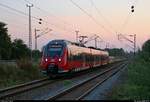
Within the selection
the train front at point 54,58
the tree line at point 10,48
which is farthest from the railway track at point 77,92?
the tree line at point 10,48

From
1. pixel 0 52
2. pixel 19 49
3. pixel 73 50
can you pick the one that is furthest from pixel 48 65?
pixel 19 49

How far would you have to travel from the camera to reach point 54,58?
3856cm

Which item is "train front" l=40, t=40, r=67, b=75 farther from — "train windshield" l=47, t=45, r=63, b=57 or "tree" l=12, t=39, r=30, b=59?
"tree" l=12, t=39, r=30, b=59

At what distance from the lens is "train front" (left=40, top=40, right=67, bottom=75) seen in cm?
3816

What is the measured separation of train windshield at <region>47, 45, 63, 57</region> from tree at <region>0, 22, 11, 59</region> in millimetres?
57337

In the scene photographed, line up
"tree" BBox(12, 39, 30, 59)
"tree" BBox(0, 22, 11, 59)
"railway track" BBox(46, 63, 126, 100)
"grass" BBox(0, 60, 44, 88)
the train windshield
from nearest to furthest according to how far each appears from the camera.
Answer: "railway track" BBox(46, 63, 126, 100)
"grass" BBox(0, 60, 44, 88)
the train windshield
"tree" BBox(0, 22, 11, 59)
"tree" BBox(12, 39, 30, 59)

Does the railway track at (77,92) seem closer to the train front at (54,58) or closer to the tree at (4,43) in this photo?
the train front at (54,58)

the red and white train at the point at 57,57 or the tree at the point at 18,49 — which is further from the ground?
the tree at the point at 18,49

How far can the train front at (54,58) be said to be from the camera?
125 ft

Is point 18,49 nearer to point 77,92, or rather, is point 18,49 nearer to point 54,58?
point 54,58

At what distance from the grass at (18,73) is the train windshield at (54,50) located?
2.78 meters

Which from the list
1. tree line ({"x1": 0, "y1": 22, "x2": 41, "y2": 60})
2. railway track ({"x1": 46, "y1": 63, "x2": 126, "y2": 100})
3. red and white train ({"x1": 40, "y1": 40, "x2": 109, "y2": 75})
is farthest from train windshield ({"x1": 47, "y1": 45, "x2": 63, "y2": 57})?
tree line ({"x1": 0, "y1": 22, "x2": 41, "y2": 60})

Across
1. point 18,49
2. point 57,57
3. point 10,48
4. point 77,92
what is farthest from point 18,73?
point 18,49

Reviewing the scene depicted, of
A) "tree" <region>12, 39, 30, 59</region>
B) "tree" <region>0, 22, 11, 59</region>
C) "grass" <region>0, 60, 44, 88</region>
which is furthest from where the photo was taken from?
"tree" <region>12, 39, 30, 59</region>
